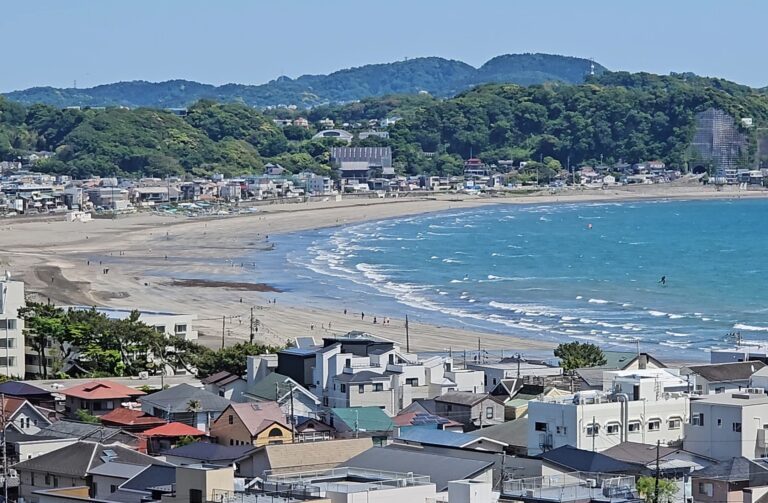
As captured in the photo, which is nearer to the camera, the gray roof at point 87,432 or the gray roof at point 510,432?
the gray roof at point 510,432

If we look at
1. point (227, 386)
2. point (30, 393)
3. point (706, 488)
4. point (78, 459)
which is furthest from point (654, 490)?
point (30, 393)

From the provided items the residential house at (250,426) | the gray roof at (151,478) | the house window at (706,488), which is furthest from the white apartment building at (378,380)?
the house window at (706,488)

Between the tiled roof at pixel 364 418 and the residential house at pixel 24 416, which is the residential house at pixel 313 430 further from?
the residential house at pixel 24 416

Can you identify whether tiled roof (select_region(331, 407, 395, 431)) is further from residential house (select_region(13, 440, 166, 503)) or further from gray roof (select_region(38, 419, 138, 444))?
residential house (select_region(13, 440, 166, 503))

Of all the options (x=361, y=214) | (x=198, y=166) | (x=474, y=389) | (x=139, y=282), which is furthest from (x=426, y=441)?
(x=198, y=166)

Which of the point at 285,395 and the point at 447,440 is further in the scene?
the point at 285,395

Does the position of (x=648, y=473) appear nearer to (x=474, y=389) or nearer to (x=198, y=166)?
(x=474, y=389)

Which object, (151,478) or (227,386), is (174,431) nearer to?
(227,386)
